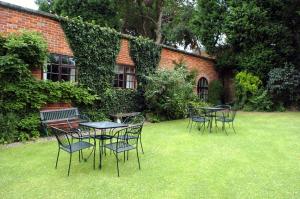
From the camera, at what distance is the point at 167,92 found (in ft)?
32.3

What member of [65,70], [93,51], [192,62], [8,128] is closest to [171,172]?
[8,128]

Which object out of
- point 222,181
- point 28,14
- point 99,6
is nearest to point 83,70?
point 28,14

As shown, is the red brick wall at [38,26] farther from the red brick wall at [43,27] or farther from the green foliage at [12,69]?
the green foliage at [12,69]

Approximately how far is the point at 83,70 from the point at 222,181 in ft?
19.8

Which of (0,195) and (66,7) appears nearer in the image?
(0,195)

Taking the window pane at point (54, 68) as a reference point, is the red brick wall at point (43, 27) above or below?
above

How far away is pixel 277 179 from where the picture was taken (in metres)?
3.96

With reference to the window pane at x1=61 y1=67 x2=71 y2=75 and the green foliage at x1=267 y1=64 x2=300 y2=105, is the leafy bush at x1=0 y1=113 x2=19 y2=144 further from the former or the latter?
the green foliage at x1=267 y1=64 x2=300 y2=105

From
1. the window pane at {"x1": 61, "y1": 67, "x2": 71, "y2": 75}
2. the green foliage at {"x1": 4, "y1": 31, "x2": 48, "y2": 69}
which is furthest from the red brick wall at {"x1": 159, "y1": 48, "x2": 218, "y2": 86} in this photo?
the green foliage at {"x1": 4, "y1": 31, "x2": 48, "y2": 69}

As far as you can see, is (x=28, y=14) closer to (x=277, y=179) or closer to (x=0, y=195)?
(x=0, y=195)

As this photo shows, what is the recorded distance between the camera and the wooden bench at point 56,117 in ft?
22.1

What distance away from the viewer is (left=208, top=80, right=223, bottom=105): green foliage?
1521 centimetres

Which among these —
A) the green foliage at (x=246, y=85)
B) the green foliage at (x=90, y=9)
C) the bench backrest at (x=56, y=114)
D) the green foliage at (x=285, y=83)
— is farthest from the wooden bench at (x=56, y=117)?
the green foliage at (x=90, y=9)

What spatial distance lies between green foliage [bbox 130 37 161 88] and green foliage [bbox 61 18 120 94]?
3.43 feet
